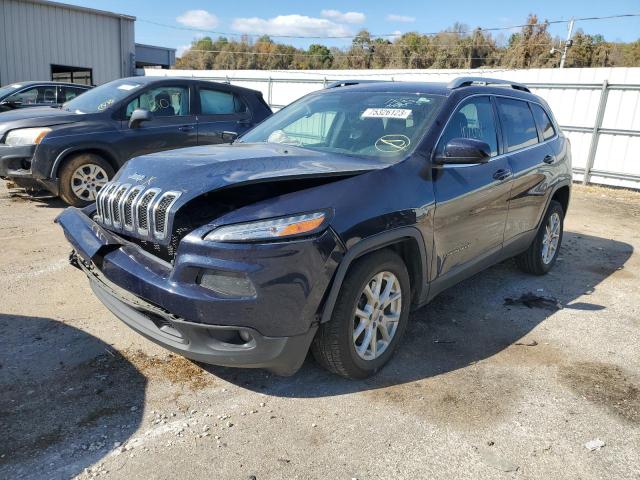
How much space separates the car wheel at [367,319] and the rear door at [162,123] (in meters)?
4.97

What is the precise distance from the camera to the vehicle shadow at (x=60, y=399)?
2.42 m

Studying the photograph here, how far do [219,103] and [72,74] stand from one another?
64.3ft

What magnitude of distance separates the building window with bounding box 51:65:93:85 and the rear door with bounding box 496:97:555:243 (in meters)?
22.6

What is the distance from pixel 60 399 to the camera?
285 centimetres

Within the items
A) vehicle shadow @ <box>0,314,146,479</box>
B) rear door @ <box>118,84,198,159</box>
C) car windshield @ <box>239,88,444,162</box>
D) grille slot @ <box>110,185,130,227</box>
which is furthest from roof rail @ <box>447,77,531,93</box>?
rear door @ <box>118,84,198,159</box>

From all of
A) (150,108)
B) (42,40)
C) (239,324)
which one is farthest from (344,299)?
(42,40)

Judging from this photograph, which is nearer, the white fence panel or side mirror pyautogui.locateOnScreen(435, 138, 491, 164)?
side mirror pyautogui.locateOnScreen(435, 138, 491, 164)

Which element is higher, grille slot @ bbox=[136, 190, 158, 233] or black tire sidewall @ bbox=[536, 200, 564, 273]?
grille slot @ bbox=[136, 190, 158, 233]

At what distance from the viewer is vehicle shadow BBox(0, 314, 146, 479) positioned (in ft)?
7.95

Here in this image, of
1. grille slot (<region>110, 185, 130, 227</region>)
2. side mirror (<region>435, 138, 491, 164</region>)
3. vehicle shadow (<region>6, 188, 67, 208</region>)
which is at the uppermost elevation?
side mirror (<region>435, 138, 491, 164</region>)

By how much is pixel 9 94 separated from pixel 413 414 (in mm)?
11283

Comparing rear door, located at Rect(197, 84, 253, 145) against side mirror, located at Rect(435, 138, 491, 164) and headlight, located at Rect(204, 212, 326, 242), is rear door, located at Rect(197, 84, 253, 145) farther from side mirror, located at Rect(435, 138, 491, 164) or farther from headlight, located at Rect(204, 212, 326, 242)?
headlight, located at Rect(204, 212, 326, 242)

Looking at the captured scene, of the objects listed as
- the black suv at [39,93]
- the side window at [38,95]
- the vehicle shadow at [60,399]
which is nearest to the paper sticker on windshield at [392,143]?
the vehicle shadow at [60,399]

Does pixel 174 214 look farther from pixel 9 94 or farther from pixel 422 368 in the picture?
pixel 9 94
